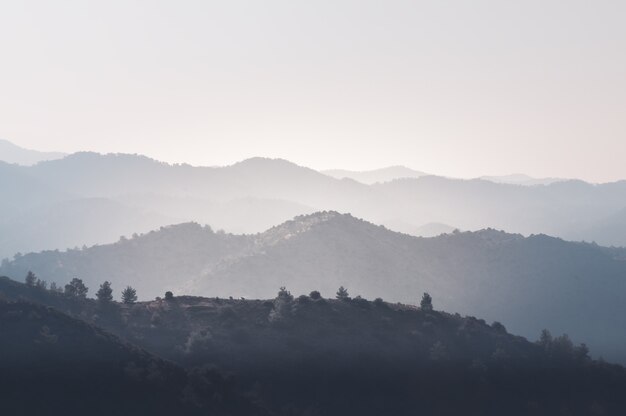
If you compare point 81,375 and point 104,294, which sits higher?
point 104,294

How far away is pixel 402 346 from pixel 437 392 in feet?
A: 27.5

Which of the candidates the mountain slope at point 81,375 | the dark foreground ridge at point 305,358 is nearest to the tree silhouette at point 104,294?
the dark foreground ridge at point 305,358

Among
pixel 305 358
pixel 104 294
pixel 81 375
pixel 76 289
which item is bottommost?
pixel 81 375

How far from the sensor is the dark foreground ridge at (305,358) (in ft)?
161

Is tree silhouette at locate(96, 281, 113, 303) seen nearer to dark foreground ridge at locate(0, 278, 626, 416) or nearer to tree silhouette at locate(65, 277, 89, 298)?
dark foreground ridge at locate(0, 278, 626, 416)

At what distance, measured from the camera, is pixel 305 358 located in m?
66.1

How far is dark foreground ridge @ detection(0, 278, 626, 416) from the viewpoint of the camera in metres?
49.1

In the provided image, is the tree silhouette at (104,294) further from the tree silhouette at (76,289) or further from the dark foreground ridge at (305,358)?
the tree silhouette at (76,289)

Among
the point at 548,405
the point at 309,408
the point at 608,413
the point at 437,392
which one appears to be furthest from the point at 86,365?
the point at 608,413

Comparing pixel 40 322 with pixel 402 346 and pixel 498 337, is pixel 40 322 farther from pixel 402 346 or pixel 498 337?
pixel 498 337

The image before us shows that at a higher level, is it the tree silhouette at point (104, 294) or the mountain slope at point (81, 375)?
the tree silhouette at point (104, 294)

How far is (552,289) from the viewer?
19912 cm

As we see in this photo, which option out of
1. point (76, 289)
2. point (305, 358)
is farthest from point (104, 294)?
point (305, 358)

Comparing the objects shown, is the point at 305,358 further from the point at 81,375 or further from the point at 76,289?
the point at 76,289
